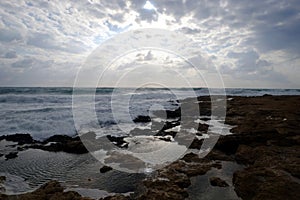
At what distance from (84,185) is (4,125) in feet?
39.7

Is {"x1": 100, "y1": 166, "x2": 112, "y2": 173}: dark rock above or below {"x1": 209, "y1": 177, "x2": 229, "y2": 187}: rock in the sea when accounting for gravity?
below

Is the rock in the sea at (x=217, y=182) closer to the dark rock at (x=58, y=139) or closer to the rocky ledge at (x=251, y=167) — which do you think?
the rocky ledge at (x=251, y=167)

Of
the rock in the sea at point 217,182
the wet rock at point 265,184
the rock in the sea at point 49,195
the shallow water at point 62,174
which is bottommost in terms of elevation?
the shallow water at point 62,174

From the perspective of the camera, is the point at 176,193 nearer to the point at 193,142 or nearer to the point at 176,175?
the point at 176,175

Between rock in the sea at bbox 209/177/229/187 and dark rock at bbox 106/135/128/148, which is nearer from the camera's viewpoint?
rock in the sea at bbox 209/177/229/187

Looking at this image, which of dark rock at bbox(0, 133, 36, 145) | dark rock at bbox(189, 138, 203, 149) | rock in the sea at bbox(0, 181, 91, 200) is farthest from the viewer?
dark rock at bbox(0, 133, 36, 145)

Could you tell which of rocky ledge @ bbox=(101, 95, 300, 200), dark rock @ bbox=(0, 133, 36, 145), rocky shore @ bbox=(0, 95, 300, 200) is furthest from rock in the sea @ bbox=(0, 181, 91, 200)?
dark rock @ bbox=(0, 133, 36, 145)

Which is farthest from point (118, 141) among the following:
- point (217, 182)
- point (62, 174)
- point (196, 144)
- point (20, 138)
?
point (217, 182)

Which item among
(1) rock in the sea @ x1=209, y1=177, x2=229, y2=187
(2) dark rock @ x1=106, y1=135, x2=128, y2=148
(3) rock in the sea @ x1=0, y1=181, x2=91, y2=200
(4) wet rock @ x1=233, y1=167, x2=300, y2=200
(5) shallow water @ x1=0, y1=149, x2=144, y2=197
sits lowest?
(5) shallow water @ x1=0, y1=149, x2=144, y2=197

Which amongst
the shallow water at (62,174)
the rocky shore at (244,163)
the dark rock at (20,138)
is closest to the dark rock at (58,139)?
the rocky shore at (244,163)

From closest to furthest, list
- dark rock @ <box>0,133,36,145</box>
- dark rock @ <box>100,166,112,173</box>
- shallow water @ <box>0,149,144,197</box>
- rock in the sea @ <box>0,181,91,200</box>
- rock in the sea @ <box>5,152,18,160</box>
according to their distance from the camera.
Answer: rock in the sea @ <box>0,181,91,200</box> < shallow water @ <box>0,149,144,197</box> < dark rock @ <box>100,166,112,173</box> < rock in the sea @ <box>5,152,18,160</box> < dark rock @ <box>0,133,36,145</box>

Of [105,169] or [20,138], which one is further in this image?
[20,138]

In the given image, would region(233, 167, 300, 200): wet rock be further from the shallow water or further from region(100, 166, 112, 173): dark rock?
region(100, 166, 112, 173): dark rock

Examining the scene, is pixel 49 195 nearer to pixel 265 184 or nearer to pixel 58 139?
pixel 265 184
